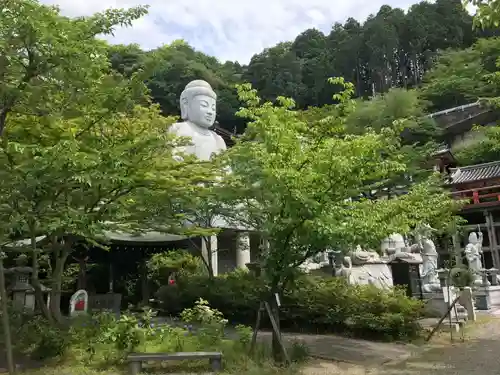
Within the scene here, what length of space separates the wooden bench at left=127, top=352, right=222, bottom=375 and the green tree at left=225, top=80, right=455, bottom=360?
146cm

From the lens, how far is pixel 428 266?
15.2 m

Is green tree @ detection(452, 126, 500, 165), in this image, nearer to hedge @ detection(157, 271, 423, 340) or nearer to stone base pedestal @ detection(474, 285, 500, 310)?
stone base pedestal @ detection(474, 285, 500, 310)

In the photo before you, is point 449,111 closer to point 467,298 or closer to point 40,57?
point 467,298

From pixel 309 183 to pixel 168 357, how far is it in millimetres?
3496

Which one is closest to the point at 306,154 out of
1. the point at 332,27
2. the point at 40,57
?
the point at 40,57

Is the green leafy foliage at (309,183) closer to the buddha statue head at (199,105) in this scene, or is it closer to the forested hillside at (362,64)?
the buddha statue head at (199,105)

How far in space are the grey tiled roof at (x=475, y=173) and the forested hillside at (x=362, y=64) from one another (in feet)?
39.8

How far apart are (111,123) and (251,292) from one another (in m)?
7.07

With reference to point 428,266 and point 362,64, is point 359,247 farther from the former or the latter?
point 362,64

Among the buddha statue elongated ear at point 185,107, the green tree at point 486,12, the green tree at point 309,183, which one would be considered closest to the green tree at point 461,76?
the buddha statue elongated ear at point 185,107

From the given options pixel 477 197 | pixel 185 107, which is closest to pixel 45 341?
pixel 185 107

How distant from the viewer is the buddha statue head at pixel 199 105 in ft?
69.3

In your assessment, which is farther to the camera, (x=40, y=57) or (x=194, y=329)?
(x=194, y=329)

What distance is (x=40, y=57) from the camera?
6.12m
